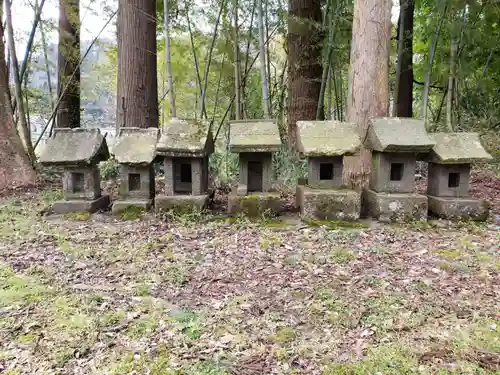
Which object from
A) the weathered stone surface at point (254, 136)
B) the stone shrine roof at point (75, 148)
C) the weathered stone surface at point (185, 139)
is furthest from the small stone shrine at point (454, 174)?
the stone shrine roof at point (75, 148)

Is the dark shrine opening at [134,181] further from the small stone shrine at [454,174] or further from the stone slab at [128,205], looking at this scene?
the small stone shrine at [454,174]

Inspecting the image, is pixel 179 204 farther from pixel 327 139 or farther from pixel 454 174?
pixel 454 174

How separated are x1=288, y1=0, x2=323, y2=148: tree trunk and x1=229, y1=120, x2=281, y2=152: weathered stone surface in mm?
3080

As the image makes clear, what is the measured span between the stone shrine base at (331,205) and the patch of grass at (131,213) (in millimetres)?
1914

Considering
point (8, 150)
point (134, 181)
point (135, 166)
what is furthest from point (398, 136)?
point (8, 150)

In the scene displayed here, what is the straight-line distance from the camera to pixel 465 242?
3785 millimetres

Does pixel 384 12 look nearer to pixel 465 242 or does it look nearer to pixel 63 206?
pixel 465 242

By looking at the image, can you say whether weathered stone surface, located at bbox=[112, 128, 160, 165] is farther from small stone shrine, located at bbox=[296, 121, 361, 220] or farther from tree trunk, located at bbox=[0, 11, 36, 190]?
tree trunk, located at bbox=[0, 11, 36, 190]

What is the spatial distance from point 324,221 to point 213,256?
4.73ft

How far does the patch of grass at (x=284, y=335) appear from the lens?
88.1 inches

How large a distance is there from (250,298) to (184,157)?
2.23 m

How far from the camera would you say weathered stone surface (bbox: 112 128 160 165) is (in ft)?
14.9

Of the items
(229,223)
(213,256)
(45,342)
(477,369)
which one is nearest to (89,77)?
(229,223)

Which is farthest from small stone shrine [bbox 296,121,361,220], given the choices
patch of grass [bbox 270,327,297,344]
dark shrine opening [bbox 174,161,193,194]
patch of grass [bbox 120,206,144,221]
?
patch of grass [bbox 270,327,297,344]
